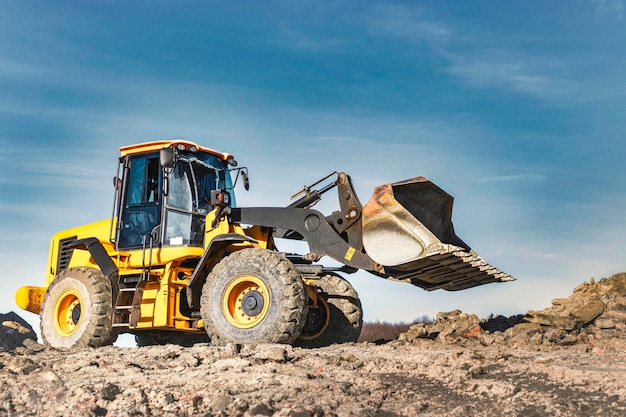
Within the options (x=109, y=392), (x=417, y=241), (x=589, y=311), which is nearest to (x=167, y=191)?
(x=417, y=241)

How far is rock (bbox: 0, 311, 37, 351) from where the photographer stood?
16.0 metres

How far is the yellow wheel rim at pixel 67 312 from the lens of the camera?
469 inches

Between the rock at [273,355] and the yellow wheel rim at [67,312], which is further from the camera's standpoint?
the yellow wheel rim at [67,312]

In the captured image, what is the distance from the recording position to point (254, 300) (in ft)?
31.9

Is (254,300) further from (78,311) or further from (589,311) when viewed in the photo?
(589,311)

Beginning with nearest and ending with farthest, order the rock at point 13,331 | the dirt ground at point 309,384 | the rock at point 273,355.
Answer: the dirt ground at point 309,384 → the rock at point 273,355 → the rock at point 13,331

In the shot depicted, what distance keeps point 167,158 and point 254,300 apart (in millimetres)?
2755

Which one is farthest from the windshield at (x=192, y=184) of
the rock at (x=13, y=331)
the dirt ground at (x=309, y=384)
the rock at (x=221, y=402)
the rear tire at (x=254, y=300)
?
the rock at (x=13, y=331)

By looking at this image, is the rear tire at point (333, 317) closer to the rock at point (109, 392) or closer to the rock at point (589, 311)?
the rock at point (589, 311)

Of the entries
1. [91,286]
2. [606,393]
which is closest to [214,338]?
[91,286]

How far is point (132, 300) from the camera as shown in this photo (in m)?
11.6

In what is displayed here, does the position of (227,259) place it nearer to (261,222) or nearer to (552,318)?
(261,222)

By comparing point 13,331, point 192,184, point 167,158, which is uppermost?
point 167,158

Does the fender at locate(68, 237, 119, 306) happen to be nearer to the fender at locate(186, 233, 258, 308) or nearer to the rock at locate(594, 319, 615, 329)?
the fender at locate(186, 233, 258, 308)
